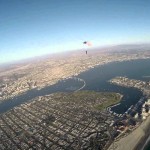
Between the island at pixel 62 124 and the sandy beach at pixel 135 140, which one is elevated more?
the sandy beach at pixel 135 140

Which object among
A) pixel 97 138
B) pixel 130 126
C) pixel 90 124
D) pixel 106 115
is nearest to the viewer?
pixel 97 138

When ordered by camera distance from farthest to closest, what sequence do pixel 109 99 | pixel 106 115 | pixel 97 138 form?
1. pixel 109 99
2. pixel 106 115
3. pixel 97 138

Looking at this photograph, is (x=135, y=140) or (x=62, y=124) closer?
(x=135, y=140)

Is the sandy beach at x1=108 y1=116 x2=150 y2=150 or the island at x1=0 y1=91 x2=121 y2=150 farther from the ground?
the sandy beach at x1=108 y1=116 x2=150 y2=150

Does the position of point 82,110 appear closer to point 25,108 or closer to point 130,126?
point 130,126

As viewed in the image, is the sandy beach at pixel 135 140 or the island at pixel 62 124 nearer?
the sandy beach at pixel 135 140

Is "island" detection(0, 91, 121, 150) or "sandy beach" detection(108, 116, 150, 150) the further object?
"island" detection(0, 91, 121, 150)

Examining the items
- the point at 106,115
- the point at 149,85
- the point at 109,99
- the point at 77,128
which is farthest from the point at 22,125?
the point at 149,85

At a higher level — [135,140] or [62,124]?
[135,140]
